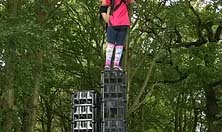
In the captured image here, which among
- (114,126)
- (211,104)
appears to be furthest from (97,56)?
(114,126)

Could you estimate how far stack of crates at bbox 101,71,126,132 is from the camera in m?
5.48

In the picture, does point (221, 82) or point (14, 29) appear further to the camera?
point (221, 82)

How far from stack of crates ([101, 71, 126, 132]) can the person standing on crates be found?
1.31ft

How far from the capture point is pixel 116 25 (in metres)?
6.40

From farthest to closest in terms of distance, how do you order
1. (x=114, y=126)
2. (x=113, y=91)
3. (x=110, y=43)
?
(x=110, y=43)
(x=113, y=91)
(x=114, y=126)

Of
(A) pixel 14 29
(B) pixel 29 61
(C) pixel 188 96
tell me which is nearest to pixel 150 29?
(B) pixel 29 61

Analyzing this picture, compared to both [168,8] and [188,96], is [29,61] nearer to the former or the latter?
[168,8]

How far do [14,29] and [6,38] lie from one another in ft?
0.82

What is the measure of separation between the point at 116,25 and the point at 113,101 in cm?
128

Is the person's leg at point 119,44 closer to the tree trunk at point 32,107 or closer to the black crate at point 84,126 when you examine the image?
the black crate at point 84,126

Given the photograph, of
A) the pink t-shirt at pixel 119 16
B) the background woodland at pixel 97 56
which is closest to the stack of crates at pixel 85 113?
the pink t-shirt at pixel 119 16

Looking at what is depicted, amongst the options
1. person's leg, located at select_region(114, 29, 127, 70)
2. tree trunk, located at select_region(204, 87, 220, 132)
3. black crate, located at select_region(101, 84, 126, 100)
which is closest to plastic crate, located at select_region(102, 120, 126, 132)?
black crate, located at select_region(101, 84, 126, 100)

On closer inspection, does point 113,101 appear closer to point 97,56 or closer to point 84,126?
point 84,126

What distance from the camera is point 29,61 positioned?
10.3 metres
